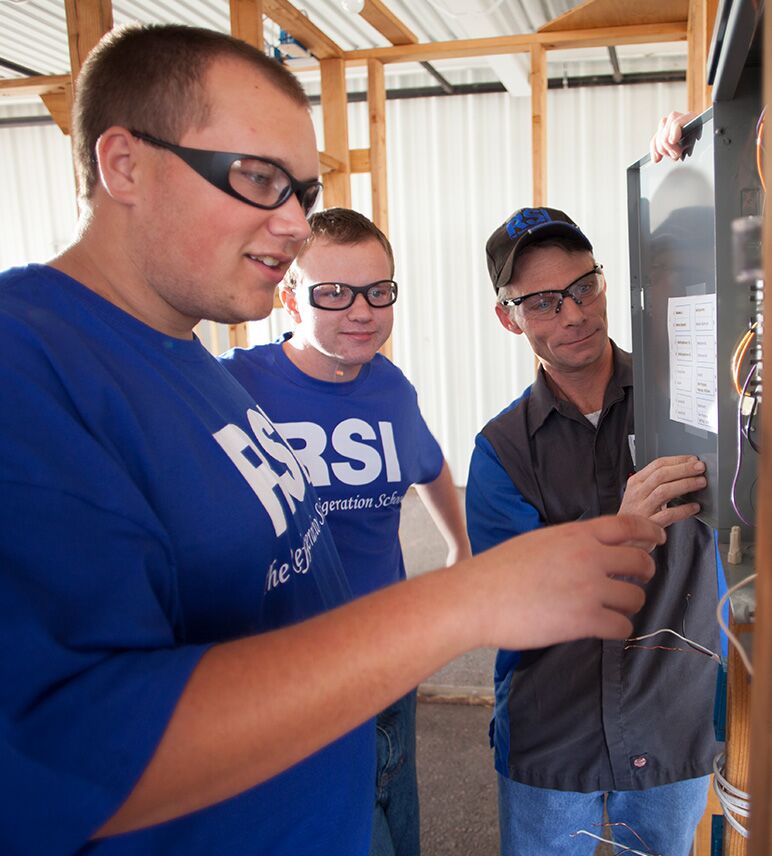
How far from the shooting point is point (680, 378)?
0.97 m

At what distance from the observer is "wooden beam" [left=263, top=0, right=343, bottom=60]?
2.36 meters

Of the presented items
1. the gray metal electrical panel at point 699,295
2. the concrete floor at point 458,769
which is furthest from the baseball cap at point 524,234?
the concrete floor at point 458,769

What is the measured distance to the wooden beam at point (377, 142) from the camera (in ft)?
9.62

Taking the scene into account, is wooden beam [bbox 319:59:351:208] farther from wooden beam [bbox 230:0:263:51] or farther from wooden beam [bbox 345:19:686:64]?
wooden beam [bbox 230:0:263:51]

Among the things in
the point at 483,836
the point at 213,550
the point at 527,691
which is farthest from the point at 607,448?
the point at 483,836

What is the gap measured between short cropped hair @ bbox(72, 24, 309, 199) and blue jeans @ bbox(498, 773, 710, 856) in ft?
3.88

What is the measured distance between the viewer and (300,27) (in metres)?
2.60

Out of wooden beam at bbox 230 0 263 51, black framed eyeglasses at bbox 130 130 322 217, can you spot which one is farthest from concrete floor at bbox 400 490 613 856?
wooden beam at bbox 230 0 263 51

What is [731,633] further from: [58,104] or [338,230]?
[58,104]

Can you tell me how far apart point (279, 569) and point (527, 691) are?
0.70 m

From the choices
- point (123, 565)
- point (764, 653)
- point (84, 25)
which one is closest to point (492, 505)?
point (123, 565)

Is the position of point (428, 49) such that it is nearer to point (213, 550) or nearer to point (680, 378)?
point (680, 378)

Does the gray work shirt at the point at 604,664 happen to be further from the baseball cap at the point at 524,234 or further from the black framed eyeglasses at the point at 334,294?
the black framed eyeglasses at the point at 334,294

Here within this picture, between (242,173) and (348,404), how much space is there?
0.90 meters
